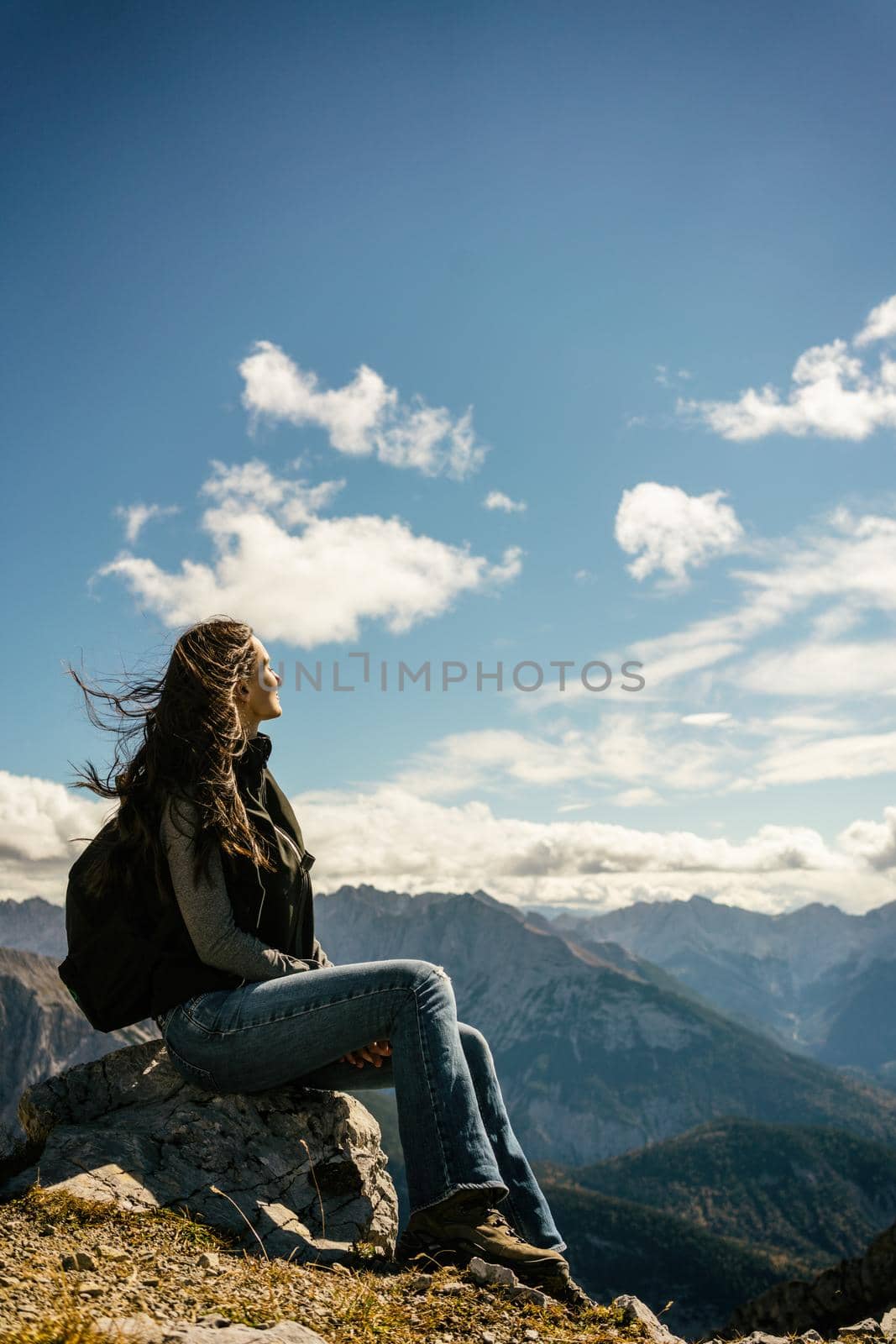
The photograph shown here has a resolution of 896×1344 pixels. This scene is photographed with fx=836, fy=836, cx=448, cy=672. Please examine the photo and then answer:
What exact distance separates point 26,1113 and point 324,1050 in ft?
10.9

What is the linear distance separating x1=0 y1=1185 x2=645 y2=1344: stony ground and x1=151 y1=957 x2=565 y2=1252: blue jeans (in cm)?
61

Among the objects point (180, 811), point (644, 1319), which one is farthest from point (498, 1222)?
point (180, 811)

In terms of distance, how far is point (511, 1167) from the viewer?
681cm

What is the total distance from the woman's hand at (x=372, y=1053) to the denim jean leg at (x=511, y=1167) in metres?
0.75

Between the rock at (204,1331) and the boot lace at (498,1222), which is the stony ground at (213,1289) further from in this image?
the boot lace at (498,1222)

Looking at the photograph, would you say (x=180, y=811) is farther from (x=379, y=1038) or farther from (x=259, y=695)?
(x=379, y=1038)

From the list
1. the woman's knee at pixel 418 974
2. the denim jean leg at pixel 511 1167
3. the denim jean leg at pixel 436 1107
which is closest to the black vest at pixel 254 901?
the woman's knee at pixel 418 974

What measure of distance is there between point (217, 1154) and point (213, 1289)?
2.08 m

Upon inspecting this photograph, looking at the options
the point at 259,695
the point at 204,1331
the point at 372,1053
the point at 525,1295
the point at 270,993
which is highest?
the point at 259,695

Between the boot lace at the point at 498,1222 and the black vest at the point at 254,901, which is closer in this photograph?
the boot lace at the point at 498,1222

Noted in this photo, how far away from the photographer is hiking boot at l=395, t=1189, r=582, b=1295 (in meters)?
5.64

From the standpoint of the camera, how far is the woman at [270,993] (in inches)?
227

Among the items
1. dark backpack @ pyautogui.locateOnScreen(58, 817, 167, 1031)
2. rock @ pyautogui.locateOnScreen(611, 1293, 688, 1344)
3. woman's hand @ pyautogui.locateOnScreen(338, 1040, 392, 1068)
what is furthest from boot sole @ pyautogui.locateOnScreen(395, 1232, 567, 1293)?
dark backpack @ pyautogui.locateOnScreen(58, 817, 167, 1031)

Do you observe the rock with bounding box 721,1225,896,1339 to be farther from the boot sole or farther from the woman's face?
the woman's face
